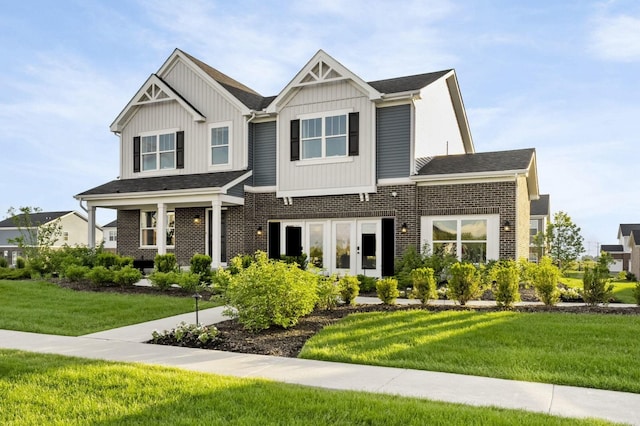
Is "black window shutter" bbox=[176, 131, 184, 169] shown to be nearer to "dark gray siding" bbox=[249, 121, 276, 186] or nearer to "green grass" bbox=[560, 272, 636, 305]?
"dark gray siding" bbox=[249, 121, 276, 186]

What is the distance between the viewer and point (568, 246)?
21859 millimetres

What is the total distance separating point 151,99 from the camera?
19.2 metres

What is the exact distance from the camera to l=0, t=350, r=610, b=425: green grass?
381cm

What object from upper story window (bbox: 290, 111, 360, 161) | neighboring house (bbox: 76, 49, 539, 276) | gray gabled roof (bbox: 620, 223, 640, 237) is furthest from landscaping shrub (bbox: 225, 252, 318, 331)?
gray gabled roof (bbox: 620, 223, 640, 237)

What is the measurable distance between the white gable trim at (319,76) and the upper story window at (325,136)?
94 cm

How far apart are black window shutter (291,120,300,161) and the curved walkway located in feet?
34.2

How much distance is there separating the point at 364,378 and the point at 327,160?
38.6ft

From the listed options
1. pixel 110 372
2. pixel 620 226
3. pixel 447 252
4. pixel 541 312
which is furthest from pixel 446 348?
pixel 620 226

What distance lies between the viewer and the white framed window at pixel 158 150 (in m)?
19.1

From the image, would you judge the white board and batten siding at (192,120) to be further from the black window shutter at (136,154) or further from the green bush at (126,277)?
the green bush at (126,277)

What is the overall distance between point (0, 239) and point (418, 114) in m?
54.2

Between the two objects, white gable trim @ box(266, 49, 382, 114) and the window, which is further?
the window

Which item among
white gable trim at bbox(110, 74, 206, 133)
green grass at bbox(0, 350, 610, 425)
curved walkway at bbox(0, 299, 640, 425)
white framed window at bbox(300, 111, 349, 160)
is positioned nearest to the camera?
green grass at bbox(0, 350, 610, 425)

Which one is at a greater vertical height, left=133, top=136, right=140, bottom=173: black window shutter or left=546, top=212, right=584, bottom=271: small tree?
left=133, top=136, right=140, bottom=173: black window shutter
